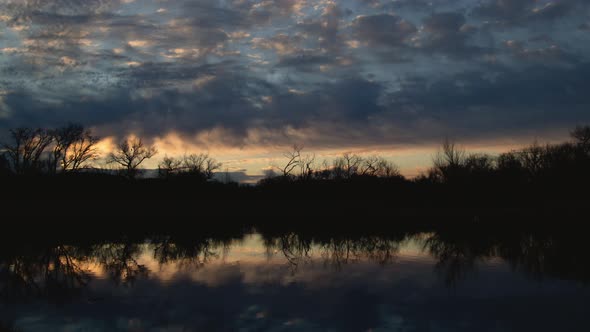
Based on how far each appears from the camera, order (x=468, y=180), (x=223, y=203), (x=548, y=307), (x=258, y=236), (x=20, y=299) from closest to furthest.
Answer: (x=548, y=307) → (x=20, y=299) → (x=258, y=236) → (x=223, y=203) → (x=468, y=180)

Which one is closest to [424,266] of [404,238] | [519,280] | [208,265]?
[519,280]

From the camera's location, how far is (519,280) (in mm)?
16094

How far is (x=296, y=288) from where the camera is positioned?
49.2 feet

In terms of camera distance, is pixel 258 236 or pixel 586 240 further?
pixel 258 236

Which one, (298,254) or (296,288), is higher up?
(296,288)

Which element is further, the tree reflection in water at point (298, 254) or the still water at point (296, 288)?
the tree reflection in water at point (298, 254)

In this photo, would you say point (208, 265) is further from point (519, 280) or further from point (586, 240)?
point (586, 240)

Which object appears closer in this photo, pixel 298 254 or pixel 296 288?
pixel 296 288

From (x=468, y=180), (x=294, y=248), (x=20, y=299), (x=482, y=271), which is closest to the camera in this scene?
(x=20, y=299)

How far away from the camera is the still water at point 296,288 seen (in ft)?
36.1

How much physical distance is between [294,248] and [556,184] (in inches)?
2124

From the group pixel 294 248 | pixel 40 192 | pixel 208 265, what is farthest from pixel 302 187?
pixel 208 265

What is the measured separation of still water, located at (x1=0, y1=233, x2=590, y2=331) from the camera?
36.1ft

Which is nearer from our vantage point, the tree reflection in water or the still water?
the still water
